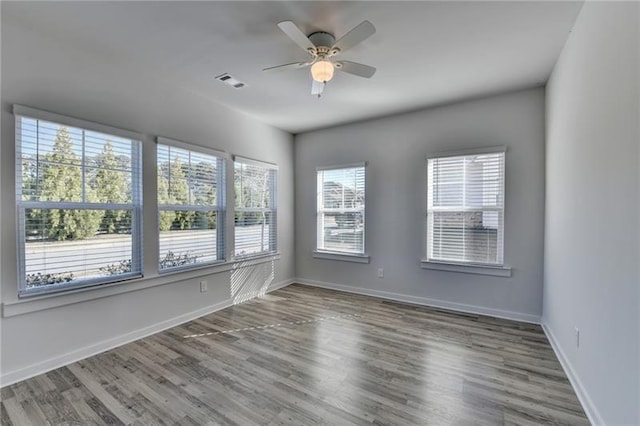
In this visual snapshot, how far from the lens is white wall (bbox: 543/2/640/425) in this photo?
1339 mm

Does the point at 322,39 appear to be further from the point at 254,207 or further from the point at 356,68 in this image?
the point at 254,207

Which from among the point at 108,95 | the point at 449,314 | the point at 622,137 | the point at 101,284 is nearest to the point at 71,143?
the point at 108,95

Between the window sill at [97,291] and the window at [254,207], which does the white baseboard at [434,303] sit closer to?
the window at [254,207]

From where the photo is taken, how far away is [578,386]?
1996 mm

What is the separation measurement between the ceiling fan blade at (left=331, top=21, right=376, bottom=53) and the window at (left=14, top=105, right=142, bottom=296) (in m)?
2.22

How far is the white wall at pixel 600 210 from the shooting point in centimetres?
134

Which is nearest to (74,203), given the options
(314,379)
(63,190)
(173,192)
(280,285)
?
(63,190)

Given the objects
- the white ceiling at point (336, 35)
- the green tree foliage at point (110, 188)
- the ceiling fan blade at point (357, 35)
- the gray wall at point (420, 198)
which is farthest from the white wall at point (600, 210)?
the green tree foliage at point (110, 188)

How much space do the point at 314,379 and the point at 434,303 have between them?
2.31 meters

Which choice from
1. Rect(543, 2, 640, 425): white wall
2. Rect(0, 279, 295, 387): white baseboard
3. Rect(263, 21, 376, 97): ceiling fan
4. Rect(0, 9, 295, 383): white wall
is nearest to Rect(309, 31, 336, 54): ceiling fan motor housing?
Rect(263, 21, 376, 97): ceiling fan

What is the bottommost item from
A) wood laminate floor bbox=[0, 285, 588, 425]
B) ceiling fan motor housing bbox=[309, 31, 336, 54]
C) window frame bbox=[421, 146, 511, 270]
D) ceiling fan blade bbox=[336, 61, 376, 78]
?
wood laminate floor bbox=[0, 285, 588, 425]

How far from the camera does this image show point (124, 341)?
278 cm

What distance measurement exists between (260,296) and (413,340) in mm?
2386

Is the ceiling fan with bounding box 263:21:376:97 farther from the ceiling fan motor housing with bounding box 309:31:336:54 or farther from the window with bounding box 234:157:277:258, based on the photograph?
the window with bounding box 234:157:277:258
